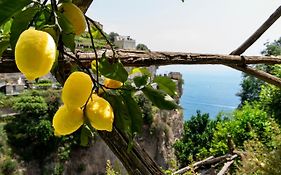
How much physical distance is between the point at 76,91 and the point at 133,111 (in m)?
0.09

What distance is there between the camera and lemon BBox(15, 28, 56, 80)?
17cm

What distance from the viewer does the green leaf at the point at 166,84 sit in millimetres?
344

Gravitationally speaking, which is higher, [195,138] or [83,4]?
[83,4]

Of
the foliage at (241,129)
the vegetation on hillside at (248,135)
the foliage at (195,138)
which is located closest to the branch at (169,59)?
the vegetation on hillside at (248,135)

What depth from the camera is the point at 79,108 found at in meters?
0.24

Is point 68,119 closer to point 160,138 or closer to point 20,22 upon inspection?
point 20,22

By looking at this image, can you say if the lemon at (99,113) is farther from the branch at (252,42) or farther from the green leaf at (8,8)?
the branch at (252,42)

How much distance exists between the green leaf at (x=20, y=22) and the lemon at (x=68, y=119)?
0.05 meters

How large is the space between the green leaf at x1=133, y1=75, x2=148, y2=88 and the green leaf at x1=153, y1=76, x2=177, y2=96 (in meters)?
0.03

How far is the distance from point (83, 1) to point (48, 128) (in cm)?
677

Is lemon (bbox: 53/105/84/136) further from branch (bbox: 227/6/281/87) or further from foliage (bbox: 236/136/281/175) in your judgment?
foliage (bbox: 236/136/281/175)

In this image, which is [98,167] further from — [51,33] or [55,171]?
[51,33]

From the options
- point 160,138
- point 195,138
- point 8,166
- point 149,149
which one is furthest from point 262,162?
point 160,138

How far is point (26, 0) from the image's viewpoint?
196mm
